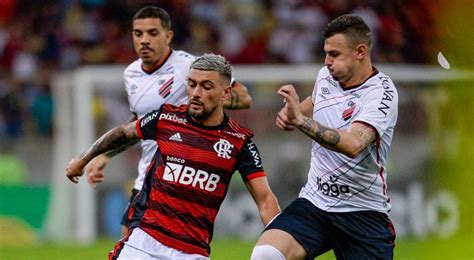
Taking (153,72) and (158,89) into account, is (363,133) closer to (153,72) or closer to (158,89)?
(158,89)

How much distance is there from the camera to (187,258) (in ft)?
23.5

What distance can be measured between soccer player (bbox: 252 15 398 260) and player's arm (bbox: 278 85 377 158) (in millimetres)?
124

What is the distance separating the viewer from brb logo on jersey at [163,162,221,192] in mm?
7211

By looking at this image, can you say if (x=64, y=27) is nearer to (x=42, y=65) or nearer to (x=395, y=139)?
(x=42, y=65)

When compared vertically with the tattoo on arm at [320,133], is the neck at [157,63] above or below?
above

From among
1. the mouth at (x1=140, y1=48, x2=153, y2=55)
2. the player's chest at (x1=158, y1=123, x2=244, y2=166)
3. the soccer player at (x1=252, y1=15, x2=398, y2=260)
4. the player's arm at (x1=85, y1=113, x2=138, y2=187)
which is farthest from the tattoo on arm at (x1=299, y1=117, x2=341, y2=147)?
the mouth at (x1=140, y1=48, x2=153, y2=55)

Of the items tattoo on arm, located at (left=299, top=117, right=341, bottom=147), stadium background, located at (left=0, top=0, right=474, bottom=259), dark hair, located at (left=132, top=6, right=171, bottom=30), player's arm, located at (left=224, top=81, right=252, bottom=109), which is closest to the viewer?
tattoo on arm, located at (left=299, top=117, right=341, bottom=147)

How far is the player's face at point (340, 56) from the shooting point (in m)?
7.47

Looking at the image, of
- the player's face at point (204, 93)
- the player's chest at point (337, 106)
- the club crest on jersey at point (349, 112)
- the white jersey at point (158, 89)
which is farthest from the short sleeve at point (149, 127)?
the white jersey at point (158, 89)

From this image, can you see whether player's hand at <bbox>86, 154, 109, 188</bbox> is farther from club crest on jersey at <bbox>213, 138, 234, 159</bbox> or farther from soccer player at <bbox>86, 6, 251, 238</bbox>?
club crest on jersey at <bbox>213, 138, 234, 159</bbox>

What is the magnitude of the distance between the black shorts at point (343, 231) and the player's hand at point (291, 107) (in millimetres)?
972

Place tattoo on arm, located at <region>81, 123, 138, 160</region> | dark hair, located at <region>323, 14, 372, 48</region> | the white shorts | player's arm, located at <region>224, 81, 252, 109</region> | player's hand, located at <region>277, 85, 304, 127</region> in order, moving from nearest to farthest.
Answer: player's hand, located at <region>277, 85, 304, 127</region>
the white shorts
dark hair, located at <region>323, 14, 372, 48</region>
tattoo on arm, located at <region>81, 123, 138, 160</region>
player's arm, located at <region>224, 81, 252, 109</region>

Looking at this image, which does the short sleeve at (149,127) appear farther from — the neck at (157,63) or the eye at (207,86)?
the neck at (157,63)

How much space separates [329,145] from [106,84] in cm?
1033
